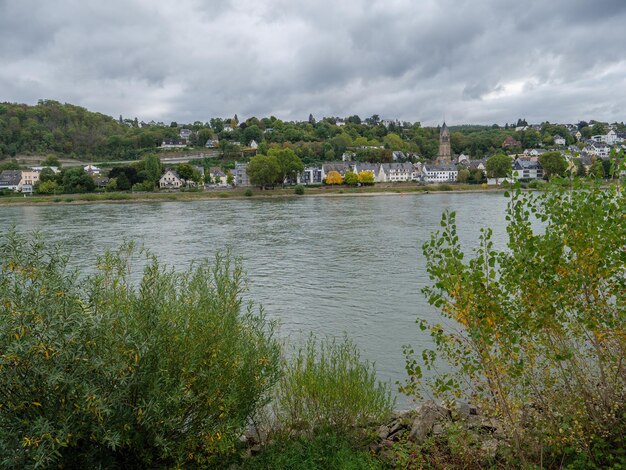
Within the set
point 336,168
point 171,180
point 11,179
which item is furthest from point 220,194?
point 11,179

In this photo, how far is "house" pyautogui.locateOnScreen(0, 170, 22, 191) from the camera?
117800 millimetres

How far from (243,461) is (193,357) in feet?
6.17

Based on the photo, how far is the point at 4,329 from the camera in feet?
16.9

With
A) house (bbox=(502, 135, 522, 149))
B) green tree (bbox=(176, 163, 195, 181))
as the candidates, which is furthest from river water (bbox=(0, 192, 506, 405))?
house (bbox=(502, 135, 522, 149))

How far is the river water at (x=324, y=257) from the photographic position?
628 inches

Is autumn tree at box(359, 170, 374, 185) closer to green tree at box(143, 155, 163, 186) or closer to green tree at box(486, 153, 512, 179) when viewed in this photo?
green tree at box(486, 153, 512, 179)

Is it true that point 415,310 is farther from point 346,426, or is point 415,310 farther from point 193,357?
point 193,357

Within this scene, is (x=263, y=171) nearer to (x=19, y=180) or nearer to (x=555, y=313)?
(x=19, y=180)

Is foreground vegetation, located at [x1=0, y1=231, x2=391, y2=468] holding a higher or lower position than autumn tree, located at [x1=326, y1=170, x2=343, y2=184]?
lower

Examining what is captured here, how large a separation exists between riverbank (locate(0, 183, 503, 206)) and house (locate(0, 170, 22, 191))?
68.9 ft

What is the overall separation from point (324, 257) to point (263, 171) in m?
79.1

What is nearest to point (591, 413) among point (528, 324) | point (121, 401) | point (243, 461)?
point (528, 324)

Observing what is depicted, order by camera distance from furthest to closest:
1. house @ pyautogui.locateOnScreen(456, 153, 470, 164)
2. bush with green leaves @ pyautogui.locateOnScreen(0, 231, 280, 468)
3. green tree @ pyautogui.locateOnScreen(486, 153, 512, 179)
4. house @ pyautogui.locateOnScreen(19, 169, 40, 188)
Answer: house @ pyautogui.locateOnScreen(456, 153, 470, 164) < house @ pyautogui.locateOnScreen(19, 169, 40, 188) < green tree @ pyautogui.locateOnScreen(486, 153, 512, 179) < bush with green leaves @ pyautogui.locateOnScreen(0, 231, 280, 468)

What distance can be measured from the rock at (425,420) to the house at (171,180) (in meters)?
116
